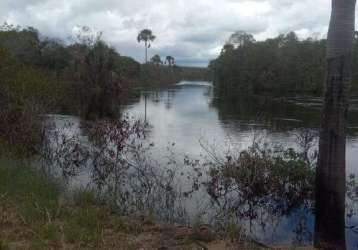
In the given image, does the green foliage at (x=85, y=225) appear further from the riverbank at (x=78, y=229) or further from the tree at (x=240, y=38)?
the tree at (x=240, y=38)

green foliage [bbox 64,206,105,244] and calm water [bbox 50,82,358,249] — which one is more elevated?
green foliage [bbox 64,206,105,244]

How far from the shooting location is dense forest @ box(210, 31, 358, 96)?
296ft

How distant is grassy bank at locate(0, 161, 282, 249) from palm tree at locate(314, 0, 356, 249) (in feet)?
4.69

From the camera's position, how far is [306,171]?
11.3 m

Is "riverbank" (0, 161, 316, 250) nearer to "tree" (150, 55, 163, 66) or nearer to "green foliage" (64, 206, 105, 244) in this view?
"green foliage" (64, 206, 105, 244)

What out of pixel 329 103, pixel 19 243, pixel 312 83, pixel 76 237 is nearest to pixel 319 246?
pixel 329 103

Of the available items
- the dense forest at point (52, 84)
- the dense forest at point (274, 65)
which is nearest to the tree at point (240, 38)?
the dense forest at point (274, 65)

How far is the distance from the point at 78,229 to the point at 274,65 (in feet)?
301

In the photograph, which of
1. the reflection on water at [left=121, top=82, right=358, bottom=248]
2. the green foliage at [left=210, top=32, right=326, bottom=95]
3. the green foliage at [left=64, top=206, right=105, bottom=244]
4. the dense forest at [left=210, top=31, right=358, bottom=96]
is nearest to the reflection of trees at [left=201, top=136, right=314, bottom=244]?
the reflection on water at [left=121, top=82, right=358, bottom=248]

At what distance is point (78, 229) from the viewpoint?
241 inches

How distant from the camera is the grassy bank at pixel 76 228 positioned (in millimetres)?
5738

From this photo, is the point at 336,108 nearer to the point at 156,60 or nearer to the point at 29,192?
the point at 29,192

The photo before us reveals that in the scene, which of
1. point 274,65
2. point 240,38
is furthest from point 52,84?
point 240,38

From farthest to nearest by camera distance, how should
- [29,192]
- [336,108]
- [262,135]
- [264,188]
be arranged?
[262,135] → [264,188] → [29,192] → [336,108]
